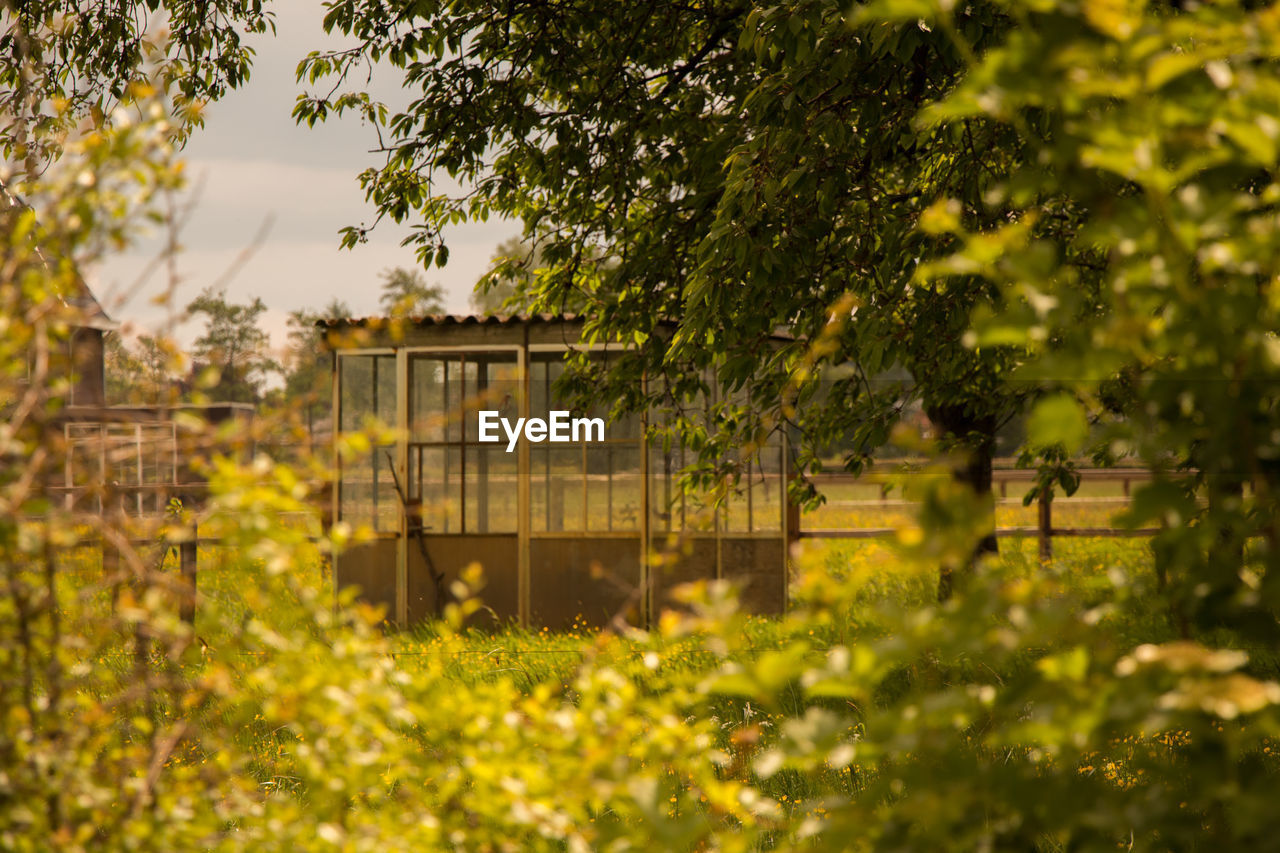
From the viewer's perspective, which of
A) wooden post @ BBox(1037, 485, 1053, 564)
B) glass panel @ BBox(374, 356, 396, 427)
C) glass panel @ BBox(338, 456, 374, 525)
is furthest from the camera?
wooden post @ BBox(1037, 485, 1053, 564)

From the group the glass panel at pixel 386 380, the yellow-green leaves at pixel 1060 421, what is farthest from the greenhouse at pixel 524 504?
the yellow-green leaves at pixel 1060 421

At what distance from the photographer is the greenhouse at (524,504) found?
336 inches

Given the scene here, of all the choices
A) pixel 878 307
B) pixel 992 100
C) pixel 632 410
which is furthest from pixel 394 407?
pixel 992 100

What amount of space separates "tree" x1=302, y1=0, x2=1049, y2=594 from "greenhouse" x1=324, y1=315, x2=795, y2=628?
1662mm

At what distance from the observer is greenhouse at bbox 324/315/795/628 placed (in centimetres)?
855

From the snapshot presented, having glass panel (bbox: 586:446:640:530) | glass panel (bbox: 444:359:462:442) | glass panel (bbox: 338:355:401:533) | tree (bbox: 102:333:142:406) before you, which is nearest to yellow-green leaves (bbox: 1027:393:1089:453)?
tree (bbox: 102:333:142:406)

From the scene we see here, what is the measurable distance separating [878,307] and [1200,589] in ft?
9.36

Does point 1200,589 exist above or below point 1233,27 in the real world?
below

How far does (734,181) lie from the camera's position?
3.97 metres

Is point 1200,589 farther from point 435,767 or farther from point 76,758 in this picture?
point 76,758

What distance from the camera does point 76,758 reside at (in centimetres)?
158

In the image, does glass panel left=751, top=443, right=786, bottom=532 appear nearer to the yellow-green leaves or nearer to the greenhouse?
the greenhouse

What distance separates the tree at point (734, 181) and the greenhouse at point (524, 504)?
1.66 metres

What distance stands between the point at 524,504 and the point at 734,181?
5157 millimetres
